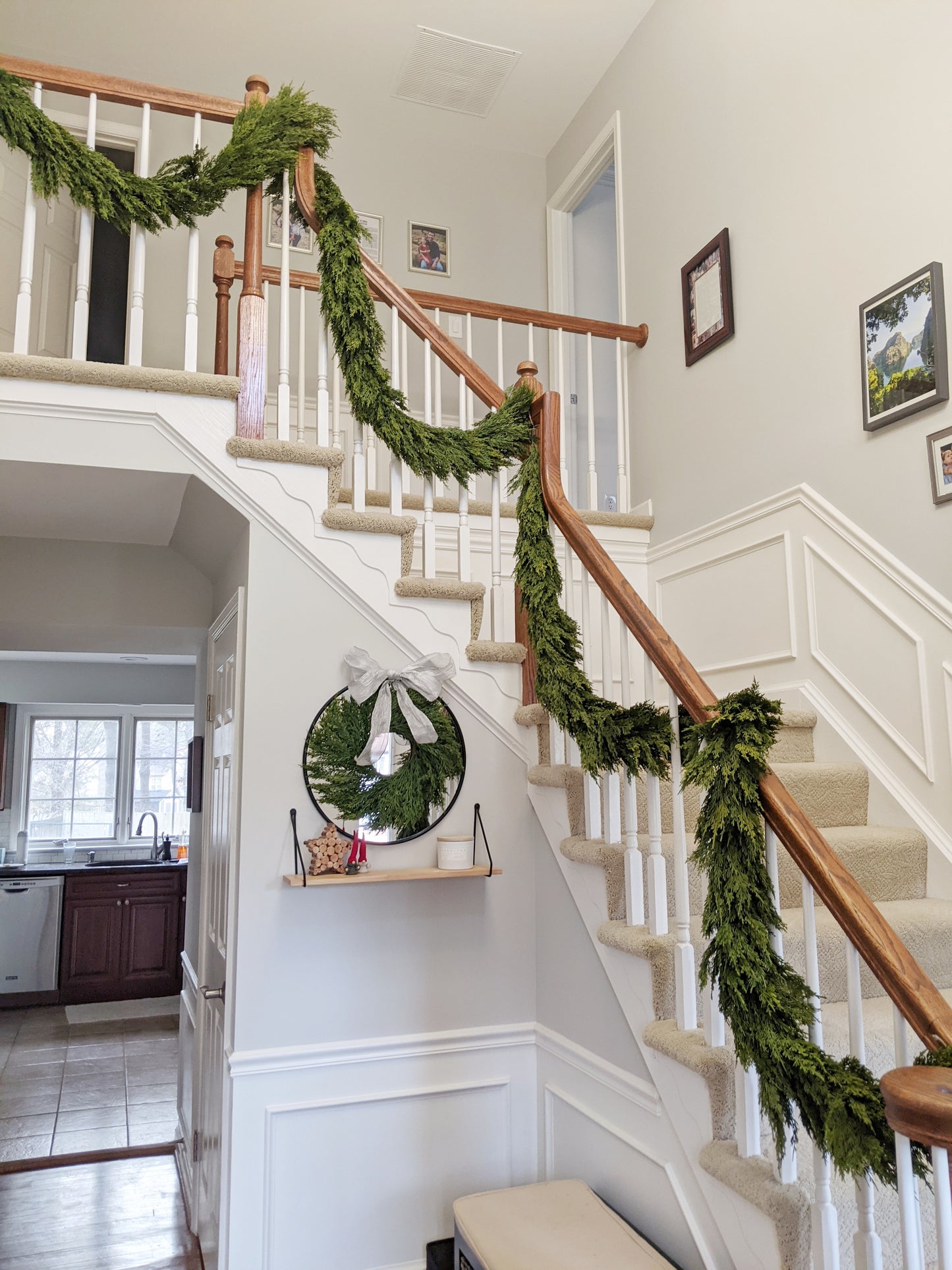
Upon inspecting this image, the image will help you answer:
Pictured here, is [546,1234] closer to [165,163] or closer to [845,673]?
[845,673]

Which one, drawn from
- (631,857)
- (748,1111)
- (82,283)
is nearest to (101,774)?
(82,283)

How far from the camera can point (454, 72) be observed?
16.2 ft

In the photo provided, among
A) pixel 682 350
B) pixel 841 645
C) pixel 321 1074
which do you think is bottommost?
pixel 321 1074

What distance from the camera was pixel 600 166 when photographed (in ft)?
16.4

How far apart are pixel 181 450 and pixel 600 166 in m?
3.46

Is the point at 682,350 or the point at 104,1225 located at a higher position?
the point at 682,350

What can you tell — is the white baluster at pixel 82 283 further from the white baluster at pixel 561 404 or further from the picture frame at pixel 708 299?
the picture frame at pixel 708 299

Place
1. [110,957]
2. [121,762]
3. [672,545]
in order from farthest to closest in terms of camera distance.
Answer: [121,762] < [110,957] < [672,545]

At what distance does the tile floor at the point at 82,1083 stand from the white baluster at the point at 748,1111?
3320mm

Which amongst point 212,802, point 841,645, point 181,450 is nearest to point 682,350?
point 841,645

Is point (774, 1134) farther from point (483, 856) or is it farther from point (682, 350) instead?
point (682, 350)

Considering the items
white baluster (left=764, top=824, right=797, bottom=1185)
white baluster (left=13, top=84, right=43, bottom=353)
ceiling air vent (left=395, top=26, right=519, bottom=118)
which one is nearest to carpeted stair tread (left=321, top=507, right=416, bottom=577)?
white baluster (left=13, top=84, right=43, bottom=353)

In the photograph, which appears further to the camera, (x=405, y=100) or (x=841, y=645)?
(x=405, y=100)

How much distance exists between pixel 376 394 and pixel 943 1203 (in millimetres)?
2295
